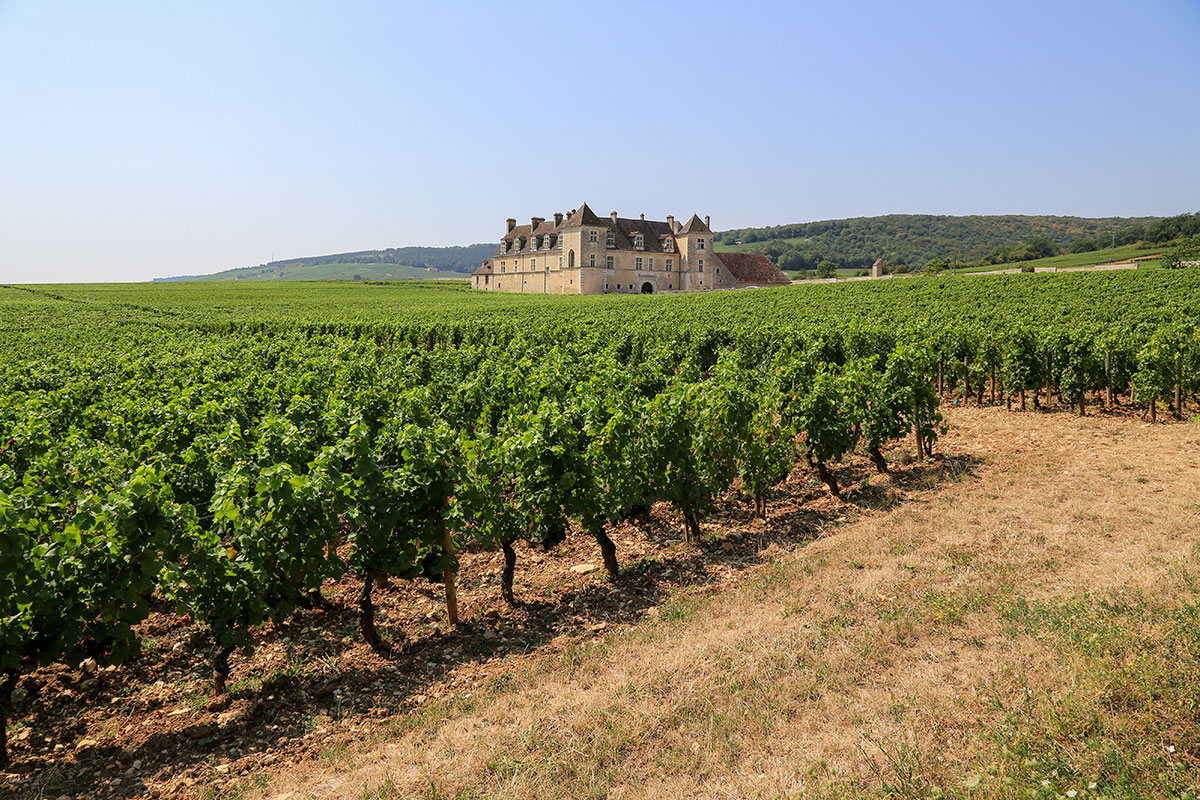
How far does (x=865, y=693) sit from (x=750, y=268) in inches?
3591

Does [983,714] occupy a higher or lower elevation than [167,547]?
lower

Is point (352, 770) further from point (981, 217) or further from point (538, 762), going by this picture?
point (981, 217)

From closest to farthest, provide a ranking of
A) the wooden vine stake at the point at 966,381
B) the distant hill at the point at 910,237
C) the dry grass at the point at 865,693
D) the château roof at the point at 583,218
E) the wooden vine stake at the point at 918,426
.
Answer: the dry grass at the point at 865,693
the wooden vine stake at the point at 918,426
the wooden vine stake at the point at 966,381
the château roof at the point at 583,218
the distant hill at the point at 910,237

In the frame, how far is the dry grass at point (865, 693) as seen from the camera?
4344 millimetres

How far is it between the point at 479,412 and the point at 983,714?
886 centimetres

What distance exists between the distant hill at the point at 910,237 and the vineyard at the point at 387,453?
137 meters

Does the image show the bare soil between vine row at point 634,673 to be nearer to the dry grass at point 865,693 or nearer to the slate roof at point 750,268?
the dry grass at point 865,693

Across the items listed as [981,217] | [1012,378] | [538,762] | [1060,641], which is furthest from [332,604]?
[981,217]

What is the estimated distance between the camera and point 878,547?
8289mm

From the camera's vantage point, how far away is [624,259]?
88250 mm

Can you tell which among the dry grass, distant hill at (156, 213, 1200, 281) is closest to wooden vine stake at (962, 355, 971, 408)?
the dry grass

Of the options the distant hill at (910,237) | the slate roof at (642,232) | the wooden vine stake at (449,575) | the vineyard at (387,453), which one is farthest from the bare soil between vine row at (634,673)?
the distant hill at (910,237)

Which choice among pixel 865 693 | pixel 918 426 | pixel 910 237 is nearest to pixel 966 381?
pixel 918 426

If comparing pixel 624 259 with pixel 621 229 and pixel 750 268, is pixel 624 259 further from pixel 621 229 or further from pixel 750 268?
pixel 750 268
